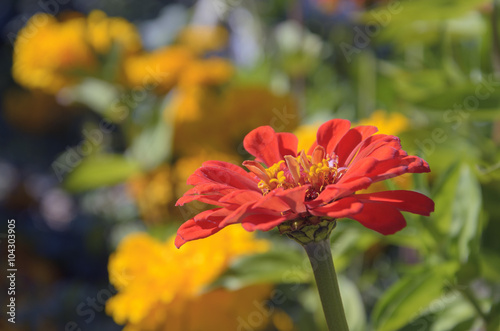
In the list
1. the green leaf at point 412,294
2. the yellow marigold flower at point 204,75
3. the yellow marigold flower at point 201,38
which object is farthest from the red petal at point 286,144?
the yellow marigold flower at point 201,38

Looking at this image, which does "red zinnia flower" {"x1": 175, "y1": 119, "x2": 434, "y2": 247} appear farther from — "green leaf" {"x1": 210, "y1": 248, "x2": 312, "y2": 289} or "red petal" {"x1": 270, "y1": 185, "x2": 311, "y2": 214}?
"green leaf" {"x1": 210, "y1": 248, "x2": 312, "y2": 289}

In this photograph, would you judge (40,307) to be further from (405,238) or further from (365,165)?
(365,165)

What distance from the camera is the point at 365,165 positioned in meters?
0.27

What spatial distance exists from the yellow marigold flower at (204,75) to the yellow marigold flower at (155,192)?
138mm

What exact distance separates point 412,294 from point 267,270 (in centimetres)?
15

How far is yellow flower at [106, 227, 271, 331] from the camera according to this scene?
522 millimetres

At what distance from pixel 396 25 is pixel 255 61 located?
1.63ft

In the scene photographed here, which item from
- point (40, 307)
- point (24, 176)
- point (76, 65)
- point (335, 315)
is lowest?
point (40, 307)

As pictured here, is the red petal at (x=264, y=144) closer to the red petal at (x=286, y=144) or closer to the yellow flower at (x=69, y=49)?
the red petal at (x=286, y=144)

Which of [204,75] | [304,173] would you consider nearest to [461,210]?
[304,173]

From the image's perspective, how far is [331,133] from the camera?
354mm

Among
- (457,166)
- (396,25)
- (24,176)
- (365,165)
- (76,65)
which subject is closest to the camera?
(365,165)

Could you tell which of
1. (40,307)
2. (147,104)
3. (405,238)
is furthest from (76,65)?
(405,238)

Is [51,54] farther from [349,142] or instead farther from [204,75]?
[349,142]
